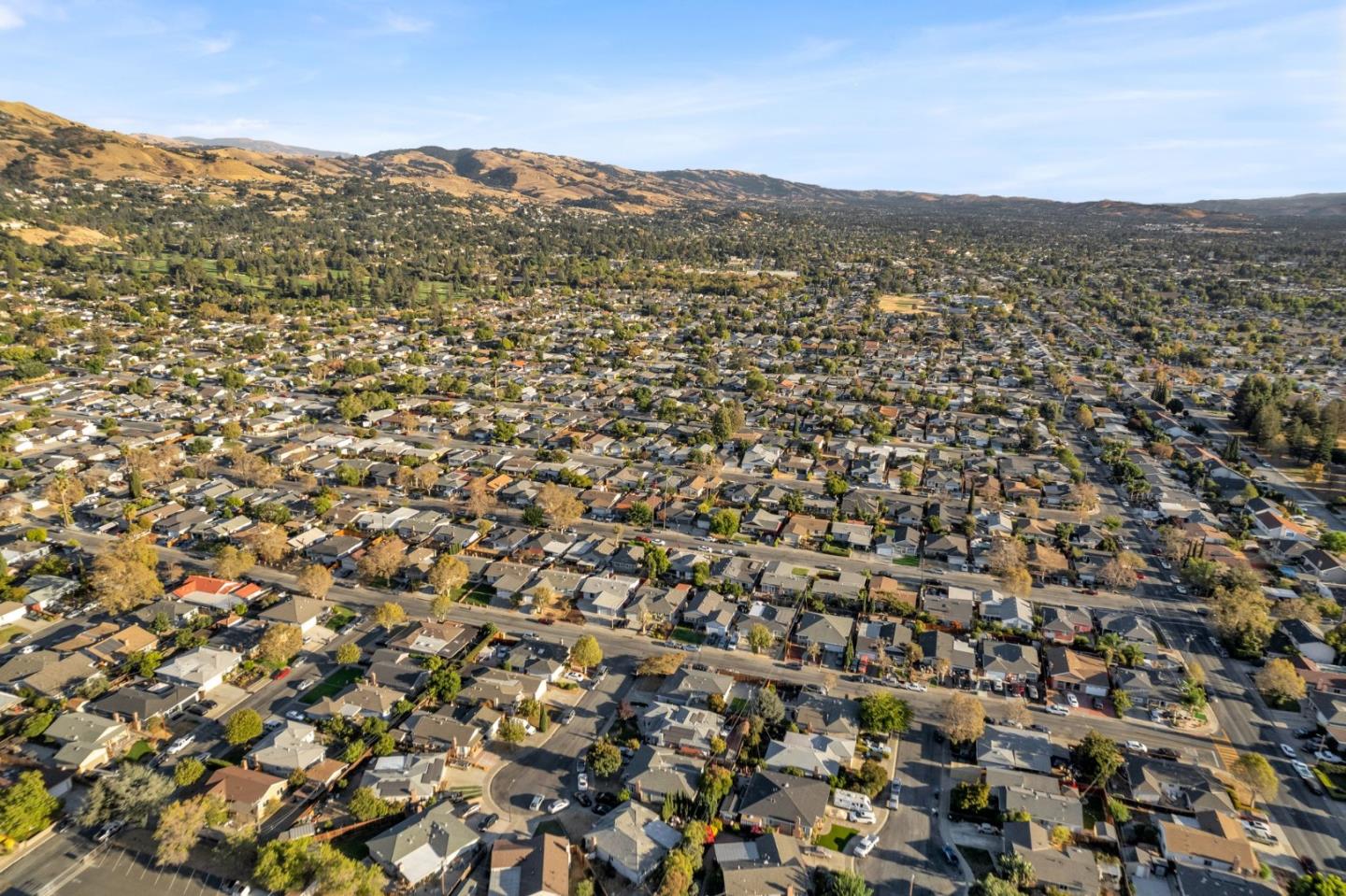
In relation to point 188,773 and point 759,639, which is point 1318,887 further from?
point 188,773

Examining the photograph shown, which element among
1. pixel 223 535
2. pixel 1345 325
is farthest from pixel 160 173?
pixel 1345 325

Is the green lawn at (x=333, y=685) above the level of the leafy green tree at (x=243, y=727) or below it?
below

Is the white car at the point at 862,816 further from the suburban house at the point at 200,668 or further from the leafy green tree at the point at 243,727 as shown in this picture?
the suburban house at the point at 200,668

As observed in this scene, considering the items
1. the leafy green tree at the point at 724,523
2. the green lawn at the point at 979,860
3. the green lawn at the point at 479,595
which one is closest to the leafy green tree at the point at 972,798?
the green lawn at the point at 979,860

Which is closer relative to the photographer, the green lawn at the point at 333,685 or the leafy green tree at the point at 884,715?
the leafy green tree at the point at 884,715

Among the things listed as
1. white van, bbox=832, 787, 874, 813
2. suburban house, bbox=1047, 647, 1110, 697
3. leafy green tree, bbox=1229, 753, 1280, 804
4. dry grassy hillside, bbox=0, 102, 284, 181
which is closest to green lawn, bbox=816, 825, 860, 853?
white van, bbox=832, 787, 874, 813

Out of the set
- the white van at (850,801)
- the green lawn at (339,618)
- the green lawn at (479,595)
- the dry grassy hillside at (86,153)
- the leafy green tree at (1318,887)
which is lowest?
the green lawn at (479,595)
